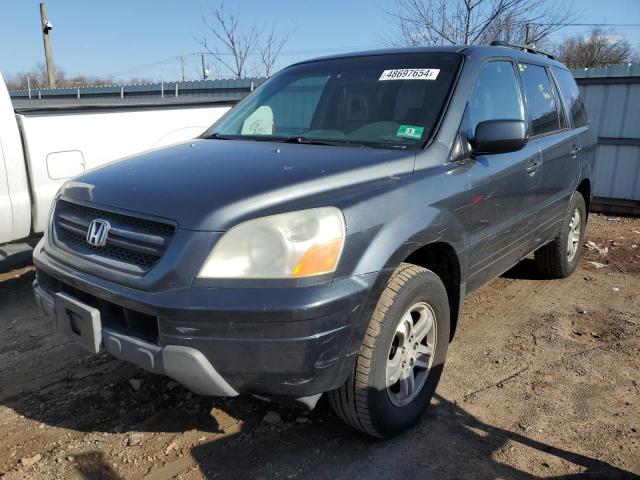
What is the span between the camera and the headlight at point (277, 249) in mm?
2143

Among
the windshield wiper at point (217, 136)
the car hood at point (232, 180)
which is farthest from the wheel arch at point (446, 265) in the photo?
the windshield wiper at point (217, 136)

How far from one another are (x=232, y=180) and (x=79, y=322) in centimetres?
93

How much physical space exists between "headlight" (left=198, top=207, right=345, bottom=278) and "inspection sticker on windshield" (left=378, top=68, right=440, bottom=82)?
1.48m

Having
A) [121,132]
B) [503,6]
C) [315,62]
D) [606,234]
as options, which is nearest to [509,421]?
[315,62]

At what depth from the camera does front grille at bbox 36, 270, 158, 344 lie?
2293 millimetres

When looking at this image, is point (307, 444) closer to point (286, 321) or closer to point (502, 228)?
point (286, 321)

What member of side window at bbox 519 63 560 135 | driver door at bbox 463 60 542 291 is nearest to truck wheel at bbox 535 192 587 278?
side window at bbox 519 63 560 135

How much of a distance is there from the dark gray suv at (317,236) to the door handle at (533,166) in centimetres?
1

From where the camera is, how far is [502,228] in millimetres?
3441

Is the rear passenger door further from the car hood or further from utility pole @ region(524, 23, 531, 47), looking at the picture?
utility pole @ region(524, 23, 531, 47)

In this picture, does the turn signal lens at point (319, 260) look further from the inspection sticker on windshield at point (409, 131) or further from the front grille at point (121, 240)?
the inspection sticker on windshield at point (409, 131)

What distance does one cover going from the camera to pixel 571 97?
4.88 metres

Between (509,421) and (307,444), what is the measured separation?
109cm

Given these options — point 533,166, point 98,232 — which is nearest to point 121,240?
point 98,232
